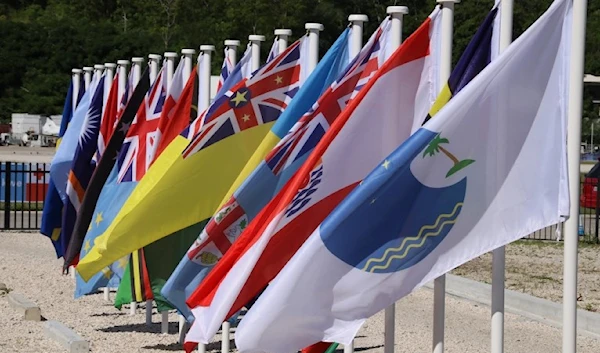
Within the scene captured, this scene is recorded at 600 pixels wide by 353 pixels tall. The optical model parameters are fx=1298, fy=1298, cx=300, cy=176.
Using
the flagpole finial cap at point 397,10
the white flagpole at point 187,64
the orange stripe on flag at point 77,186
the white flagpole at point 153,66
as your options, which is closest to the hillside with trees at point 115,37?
the orange stripe on flag at point 77,186

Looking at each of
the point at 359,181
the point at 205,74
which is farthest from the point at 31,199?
the point at 359,181

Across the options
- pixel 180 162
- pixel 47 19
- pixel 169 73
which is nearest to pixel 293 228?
pixel 180 162

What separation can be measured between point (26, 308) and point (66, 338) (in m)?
2.08

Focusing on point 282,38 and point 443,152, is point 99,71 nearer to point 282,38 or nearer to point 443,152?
point 282,38

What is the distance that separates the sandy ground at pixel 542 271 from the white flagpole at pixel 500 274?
8.04m

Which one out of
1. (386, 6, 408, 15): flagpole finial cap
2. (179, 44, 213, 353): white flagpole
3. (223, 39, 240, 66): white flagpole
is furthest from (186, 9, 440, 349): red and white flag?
(223, 39, 240, 66): white flagpole

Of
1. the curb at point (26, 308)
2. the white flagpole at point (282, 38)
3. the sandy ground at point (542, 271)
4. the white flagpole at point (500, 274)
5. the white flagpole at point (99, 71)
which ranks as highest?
the white flagpole at point (99, 71)

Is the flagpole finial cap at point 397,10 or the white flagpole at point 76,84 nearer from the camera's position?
the flagpole finial cap at point 397,10

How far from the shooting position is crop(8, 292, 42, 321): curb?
13359 mm

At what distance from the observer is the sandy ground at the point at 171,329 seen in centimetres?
1204

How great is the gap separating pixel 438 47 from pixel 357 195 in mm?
1497

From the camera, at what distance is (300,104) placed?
9.42m

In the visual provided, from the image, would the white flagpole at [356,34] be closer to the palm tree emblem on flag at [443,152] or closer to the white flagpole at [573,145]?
the palm tree emblem on flag at [443,152]

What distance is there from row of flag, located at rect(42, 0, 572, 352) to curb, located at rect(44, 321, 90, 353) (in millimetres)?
1099
